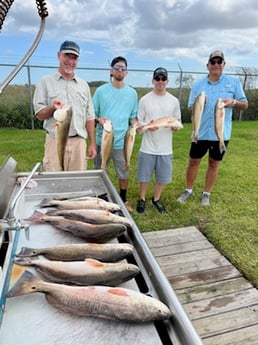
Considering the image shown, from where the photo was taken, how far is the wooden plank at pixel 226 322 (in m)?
2.42

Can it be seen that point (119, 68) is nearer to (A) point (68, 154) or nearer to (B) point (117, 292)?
(A) point (68, 154)

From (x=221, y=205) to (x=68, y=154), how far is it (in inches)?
103

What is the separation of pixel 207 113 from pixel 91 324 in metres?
3.66

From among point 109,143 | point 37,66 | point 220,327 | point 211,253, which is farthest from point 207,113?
point 37,66

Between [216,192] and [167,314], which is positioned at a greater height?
[167,314]

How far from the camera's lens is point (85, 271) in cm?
133

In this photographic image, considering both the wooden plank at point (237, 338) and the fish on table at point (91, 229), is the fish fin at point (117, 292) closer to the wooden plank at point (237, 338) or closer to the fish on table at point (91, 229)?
the fish on table at point (91, 229)

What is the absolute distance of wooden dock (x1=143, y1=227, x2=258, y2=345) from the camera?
243cm

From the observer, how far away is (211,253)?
11.7 ft

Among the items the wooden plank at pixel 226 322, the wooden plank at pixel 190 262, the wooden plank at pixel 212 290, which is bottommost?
the wooden plank at pixel 190 262

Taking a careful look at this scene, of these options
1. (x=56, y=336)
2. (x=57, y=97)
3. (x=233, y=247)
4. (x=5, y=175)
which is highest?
(x=57, y=97)

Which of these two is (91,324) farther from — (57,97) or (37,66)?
(37,66)

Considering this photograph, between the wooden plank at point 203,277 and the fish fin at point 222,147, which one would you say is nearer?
the wooden plank at point 203,277

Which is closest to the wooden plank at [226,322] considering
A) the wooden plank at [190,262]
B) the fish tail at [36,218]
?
the wooden plank at [190,262]
